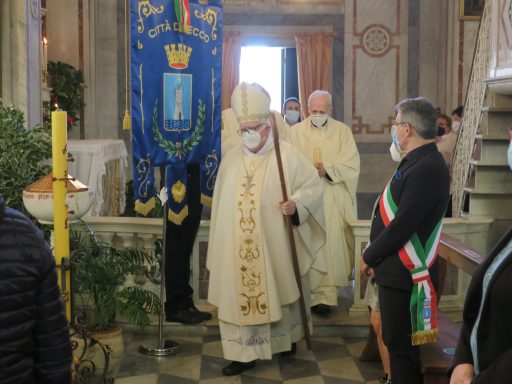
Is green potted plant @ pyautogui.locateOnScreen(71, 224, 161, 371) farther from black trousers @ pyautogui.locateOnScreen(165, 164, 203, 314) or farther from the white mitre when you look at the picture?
the white mitre

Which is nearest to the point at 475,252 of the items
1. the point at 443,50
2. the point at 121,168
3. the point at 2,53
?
the point at 2,53

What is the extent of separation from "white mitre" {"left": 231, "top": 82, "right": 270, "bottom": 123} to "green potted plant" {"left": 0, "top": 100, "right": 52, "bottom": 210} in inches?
49.8

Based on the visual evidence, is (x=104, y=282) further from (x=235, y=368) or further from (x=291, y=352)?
(x=291, y=352)

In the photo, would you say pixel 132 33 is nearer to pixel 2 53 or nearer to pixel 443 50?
pixel 2 53

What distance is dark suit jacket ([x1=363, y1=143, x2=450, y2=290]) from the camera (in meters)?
3.79

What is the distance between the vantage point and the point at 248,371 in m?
5.29

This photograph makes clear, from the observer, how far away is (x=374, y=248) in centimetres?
389

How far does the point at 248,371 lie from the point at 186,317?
2.96 ft

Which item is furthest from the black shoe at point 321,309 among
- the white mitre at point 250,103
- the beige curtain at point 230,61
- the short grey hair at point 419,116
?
the beige curtain at point 230,61

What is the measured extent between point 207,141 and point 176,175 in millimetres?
324

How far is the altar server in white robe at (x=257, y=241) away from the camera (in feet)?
17.1

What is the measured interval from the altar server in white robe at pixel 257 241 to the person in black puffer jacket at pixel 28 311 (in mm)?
2859

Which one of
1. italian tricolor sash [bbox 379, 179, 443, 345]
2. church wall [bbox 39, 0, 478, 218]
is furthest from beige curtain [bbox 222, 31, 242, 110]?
italian tricolor sash [bbox 379, 179, 443, 345]

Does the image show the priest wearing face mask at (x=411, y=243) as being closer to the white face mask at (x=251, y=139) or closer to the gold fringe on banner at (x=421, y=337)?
the gold fringe on banner at (x=421, y=337)
